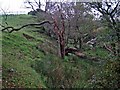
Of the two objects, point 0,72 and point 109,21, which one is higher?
point 109,21

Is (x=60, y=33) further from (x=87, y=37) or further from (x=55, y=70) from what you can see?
(x=87, y=37)

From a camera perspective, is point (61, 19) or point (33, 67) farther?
point (61, 19)

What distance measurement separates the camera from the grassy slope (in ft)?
22.0

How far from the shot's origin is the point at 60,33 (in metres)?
10.6

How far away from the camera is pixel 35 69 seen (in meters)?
8.05

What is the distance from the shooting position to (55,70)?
26.1 ft

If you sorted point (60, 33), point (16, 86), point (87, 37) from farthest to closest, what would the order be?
point (87, 37)
point (60, 33)
point (16, 86)

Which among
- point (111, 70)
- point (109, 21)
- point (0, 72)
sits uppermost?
point (109, 21)

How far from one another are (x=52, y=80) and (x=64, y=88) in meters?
0.66

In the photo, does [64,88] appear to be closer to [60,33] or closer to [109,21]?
[109,21]

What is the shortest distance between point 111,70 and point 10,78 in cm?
320

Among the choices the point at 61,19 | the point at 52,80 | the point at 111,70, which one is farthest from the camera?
the point at 61,19

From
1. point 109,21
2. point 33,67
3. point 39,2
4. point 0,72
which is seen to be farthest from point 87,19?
point 0,72

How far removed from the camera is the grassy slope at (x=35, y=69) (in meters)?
6.70
